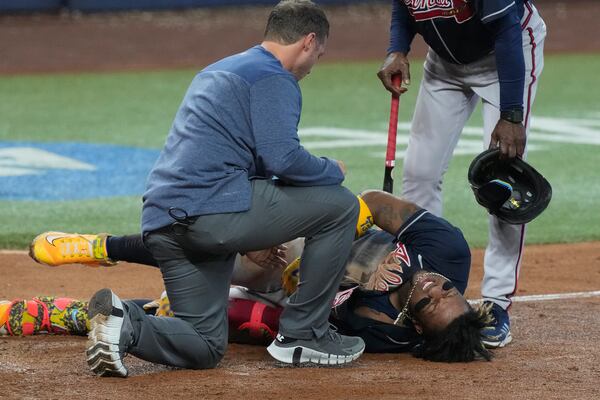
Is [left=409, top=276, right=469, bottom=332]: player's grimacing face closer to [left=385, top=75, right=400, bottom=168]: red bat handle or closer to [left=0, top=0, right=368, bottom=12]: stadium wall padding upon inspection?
[left=385, top=75, right=400, bottom=168]: red bat handle

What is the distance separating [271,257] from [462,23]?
142 cm

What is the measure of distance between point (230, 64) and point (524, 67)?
1.46 m

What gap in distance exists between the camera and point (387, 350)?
5258 mm

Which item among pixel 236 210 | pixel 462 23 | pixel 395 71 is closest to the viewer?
pixel 236 210

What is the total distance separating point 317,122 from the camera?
40.2 ft

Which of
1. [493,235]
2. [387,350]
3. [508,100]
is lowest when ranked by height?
[387,350]

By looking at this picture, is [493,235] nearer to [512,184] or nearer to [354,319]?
[512,184]

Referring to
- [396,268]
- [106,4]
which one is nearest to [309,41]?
[396,268]

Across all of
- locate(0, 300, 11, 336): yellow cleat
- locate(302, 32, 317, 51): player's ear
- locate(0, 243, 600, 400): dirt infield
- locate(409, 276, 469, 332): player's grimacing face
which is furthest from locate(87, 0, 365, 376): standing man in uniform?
locate(0, 300, 11, 336): yellow cleat

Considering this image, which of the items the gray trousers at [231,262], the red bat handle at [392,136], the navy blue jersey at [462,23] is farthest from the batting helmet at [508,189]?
the gray trousers at [231,262]

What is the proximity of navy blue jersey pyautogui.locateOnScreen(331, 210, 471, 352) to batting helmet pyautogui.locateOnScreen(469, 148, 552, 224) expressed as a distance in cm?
45

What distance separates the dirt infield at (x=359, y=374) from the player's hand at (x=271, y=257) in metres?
0.38

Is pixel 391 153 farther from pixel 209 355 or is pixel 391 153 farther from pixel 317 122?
pixel 317 122

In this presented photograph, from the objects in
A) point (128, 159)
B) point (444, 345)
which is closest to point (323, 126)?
point (128, 159)
